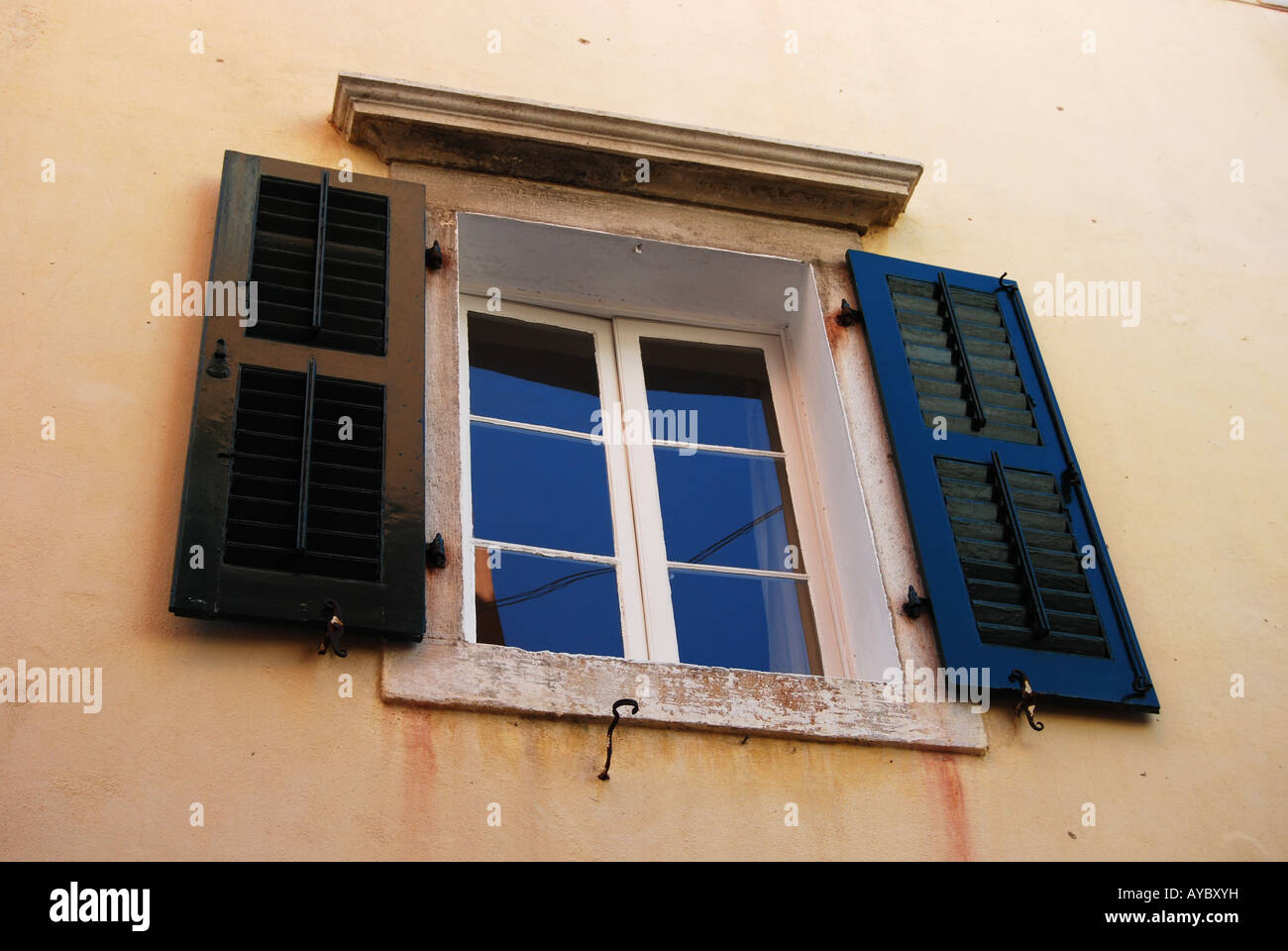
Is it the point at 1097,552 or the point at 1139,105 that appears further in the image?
the point at 1139,105

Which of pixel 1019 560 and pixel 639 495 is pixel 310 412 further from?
pixel 1019 560

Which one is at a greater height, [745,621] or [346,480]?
[346,480]

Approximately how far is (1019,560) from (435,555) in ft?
5.08

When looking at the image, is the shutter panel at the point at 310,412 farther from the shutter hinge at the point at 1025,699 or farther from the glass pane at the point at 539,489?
the shutter hinge at the point at 1025,699

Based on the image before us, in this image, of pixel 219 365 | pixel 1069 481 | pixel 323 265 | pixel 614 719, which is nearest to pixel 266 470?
pixel 219 365

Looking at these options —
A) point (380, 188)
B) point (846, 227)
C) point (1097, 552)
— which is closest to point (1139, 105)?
point (846, 227)

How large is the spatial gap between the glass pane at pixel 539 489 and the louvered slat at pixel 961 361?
966 millimetres

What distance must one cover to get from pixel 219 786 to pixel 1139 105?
4250 millimetres

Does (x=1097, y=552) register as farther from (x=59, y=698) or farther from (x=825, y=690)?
(x=59, y=698)

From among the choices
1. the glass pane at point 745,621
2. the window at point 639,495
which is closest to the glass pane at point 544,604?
the window at point 639,495

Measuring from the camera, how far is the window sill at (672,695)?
12.0 feet

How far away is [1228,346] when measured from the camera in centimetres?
518

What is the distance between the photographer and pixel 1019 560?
4215mm

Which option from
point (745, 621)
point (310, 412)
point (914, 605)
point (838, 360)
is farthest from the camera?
point (838, 360)
